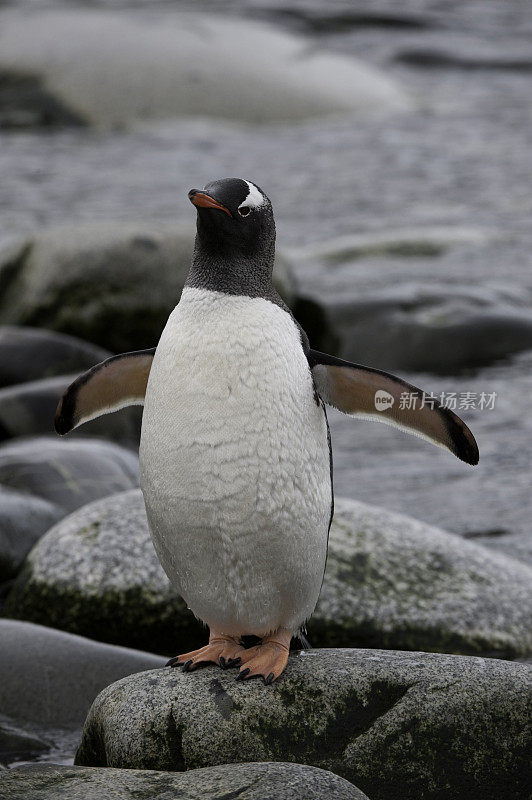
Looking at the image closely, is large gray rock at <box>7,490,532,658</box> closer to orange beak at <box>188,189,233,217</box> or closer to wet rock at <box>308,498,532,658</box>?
wet rock at <box>308,498,532,658</box>

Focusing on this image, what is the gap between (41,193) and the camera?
1423cm

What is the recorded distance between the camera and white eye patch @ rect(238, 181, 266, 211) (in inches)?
146

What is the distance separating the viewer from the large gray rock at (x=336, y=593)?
5.42 m

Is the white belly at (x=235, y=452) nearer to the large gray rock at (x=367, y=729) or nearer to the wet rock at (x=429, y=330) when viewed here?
the large gray rock at (x=367, y=729)

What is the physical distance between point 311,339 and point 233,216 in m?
6.51

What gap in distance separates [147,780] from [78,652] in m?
1.50

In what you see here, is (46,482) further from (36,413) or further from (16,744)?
(16,744)

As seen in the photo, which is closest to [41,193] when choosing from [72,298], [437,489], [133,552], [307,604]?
[72,298]

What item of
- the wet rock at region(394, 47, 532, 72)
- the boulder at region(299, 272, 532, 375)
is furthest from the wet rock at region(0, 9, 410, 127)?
the boulder at region(299, 272, 532, 375)

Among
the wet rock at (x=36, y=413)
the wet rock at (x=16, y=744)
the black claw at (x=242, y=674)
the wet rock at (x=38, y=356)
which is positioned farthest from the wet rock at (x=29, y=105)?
the black claw at (x=242, y=674)

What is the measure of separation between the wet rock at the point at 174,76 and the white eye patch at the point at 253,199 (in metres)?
14.0

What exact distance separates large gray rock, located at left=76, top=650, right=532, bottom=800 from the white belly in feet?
1.02

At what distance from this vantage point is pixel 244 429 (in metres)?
3.77

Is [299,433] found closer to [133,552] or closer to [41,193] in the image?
[133,552]
